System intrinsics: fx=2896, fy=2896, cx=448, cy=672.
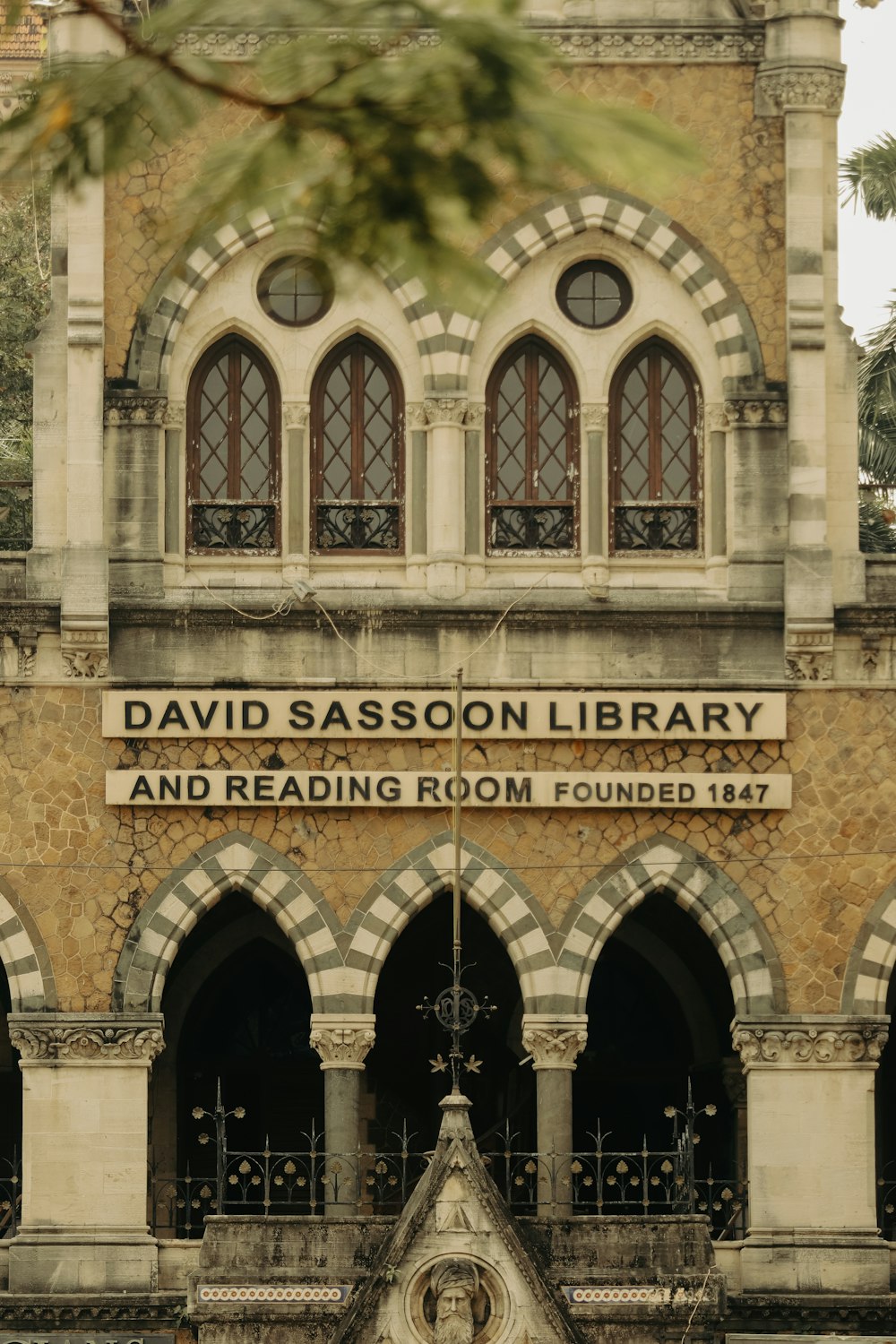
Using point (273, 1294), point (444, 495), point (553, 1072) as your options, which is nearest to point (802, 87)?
point (444, 495)

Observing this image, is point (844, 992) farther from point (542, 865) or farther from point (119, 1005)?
point (119, 1005)

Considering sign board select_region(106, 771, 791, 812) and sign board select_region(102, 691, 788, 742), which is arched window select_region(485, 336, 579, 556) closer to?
sign board select_region(102, 691, 788, 742)

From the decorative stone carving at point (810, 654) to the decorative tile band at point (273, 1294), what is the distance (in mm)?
6876

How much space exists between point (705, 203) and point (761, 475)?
8.19ft

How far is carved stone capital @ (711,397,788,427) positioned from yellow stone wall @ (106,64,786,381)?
0.29m

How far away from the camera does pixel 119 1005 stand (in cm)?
2480

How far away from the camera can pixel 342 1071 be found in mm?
24875

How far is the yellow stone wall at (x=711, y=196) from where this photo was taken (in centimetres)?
2577

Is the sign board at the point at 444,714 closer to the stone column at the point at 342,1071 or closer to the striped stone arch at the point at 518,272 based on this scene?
the stone column at the point at 342,1071

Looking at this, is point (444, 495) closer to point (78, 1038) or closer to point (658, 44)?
point (658, 44)

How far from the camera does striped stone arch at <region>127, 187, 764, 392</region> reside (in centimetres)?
2564

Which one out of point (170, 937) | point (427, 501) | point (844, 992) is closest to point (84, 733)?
point (170, 937)

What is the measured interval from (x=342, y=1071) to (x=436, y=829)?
2.24 metres

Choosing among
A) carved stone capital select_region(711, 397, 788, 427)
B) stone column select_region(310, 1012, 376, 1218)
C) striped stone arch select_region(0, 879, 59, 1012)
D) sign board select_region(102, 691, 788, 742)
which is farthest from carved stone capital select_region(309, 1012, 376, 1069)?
carved stone capital select_region(711, 397, 788, 427)
